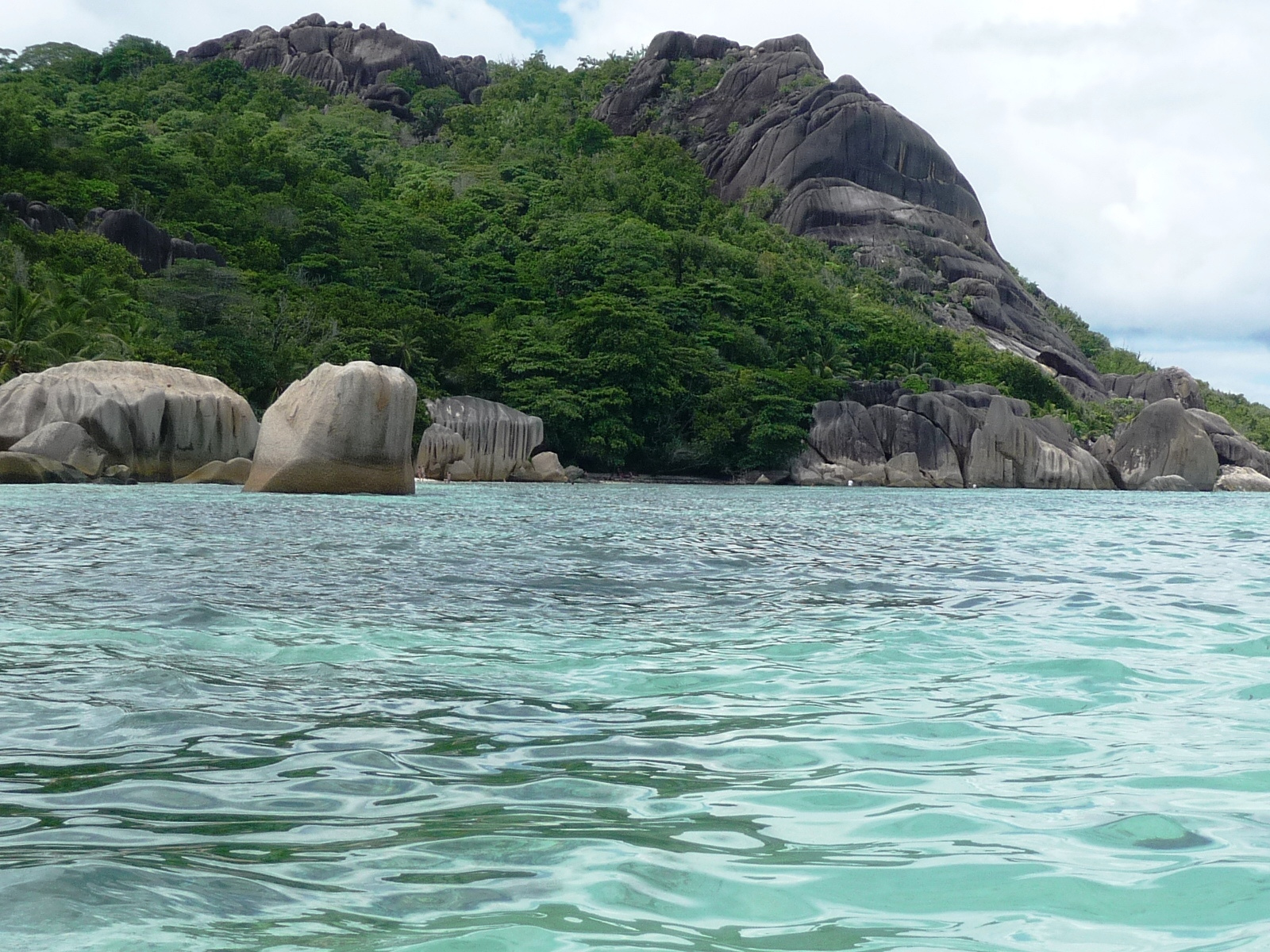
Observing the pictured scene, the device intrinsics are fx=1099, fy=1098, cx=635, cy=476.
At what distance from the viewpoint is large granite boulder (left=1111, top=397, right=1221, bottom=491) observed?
44.9 metres

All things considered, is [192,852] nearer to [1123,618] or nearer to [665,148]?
[1123,618]

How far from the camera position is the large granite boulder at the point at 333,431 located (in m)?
18.4

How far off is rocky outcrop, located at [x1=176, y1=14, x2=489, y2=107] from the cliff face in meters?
28.3

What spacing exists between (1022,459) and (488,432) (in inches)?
866

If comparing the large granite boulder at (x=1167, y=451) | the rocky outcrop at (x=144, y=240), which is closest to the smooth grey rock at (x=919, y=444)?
the large granite boulder at (x=1167, y=451)

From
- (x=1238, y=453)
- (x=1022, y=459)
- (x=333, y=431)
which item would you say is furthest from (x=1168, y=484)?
(x=333, y=431)

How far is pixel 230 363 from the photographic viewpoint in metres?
32.5

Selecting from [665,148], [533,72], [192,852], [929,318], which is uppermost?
[533,72]

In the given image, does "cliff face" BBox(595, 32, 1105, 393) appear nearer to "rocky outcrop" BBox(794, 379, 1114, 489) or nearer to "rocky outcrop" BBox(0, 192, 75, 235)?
"rocky outcrop" BBox(794, 379, 1114, 489)

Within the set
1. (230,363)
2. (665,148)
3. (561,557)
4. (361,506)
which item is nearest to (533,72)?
(665,148)

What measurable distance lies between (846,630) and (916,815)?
2988 mm

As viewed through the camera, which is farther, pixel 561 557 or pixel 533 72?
pixel 533 72

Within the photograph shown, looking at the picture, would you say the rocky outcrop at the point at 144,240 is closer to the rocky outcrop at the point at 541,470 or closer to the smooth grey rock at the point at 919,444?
the rocky outcrop at the point at 541,470

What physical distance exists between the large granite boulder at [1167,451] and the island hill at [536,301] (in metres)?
0.15
